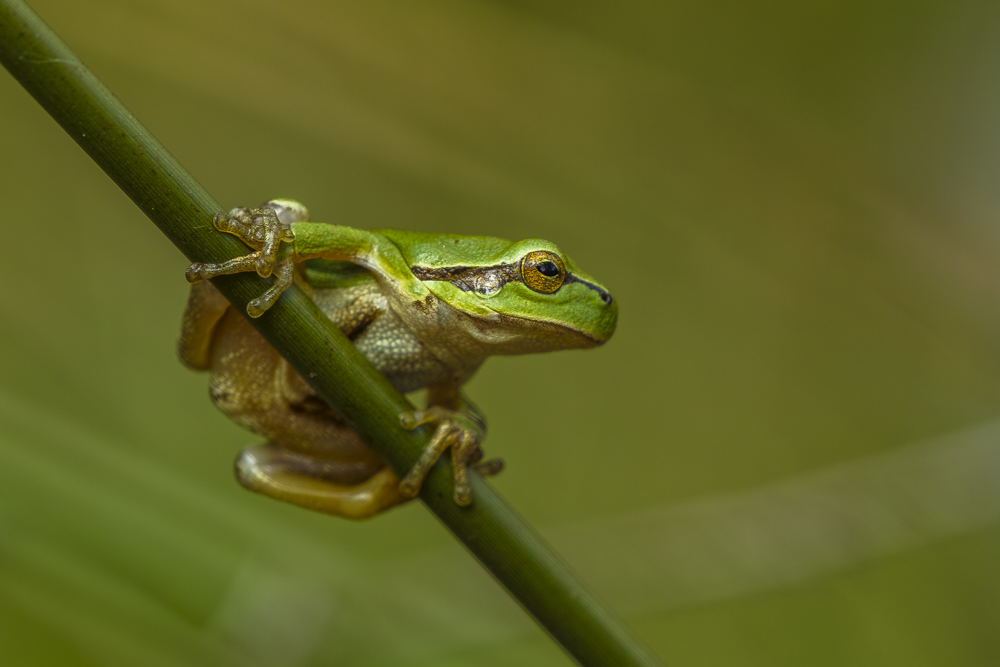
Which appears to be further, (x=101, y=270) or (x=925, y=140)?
(x=925, y=140)

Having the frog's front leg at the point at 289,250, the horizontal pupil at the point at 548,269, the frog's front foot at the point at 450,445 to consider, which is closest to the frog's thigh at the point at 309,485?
the frog's front foot at the point at 450,445

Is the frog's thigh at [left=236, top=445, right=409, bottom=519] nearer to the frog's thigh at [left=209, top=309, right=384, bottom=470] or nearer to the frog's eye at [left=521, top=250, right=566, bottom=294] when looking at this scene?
the frog's thigh at [left=209, top=309, right=384, bottom=470]

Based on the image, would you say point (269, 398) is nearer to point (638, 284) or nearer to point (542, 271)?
point (542, 271)

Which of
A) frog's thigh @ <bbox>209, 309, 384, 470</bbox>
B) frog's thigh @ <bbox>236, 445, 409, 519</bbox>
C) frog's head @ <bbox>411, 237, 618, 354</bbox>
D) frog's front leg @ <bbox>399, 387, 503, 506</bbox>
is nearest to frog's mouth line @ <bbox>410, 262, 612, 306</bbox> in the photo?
frog's head @ <bbox>411, 237, 618, 354</bbox>

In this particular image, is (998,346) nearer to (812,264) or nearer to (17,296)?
(812,264)

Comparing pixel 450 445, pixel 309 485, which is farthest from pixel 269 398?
pixel 450 445

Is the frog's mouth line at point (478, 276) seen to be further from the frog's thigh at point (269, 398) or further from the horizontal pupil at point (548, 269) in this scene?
the frog's thigh at point (269, 398)

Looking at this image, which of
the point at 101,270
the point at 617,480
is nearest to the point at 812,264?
the point at 617,480
